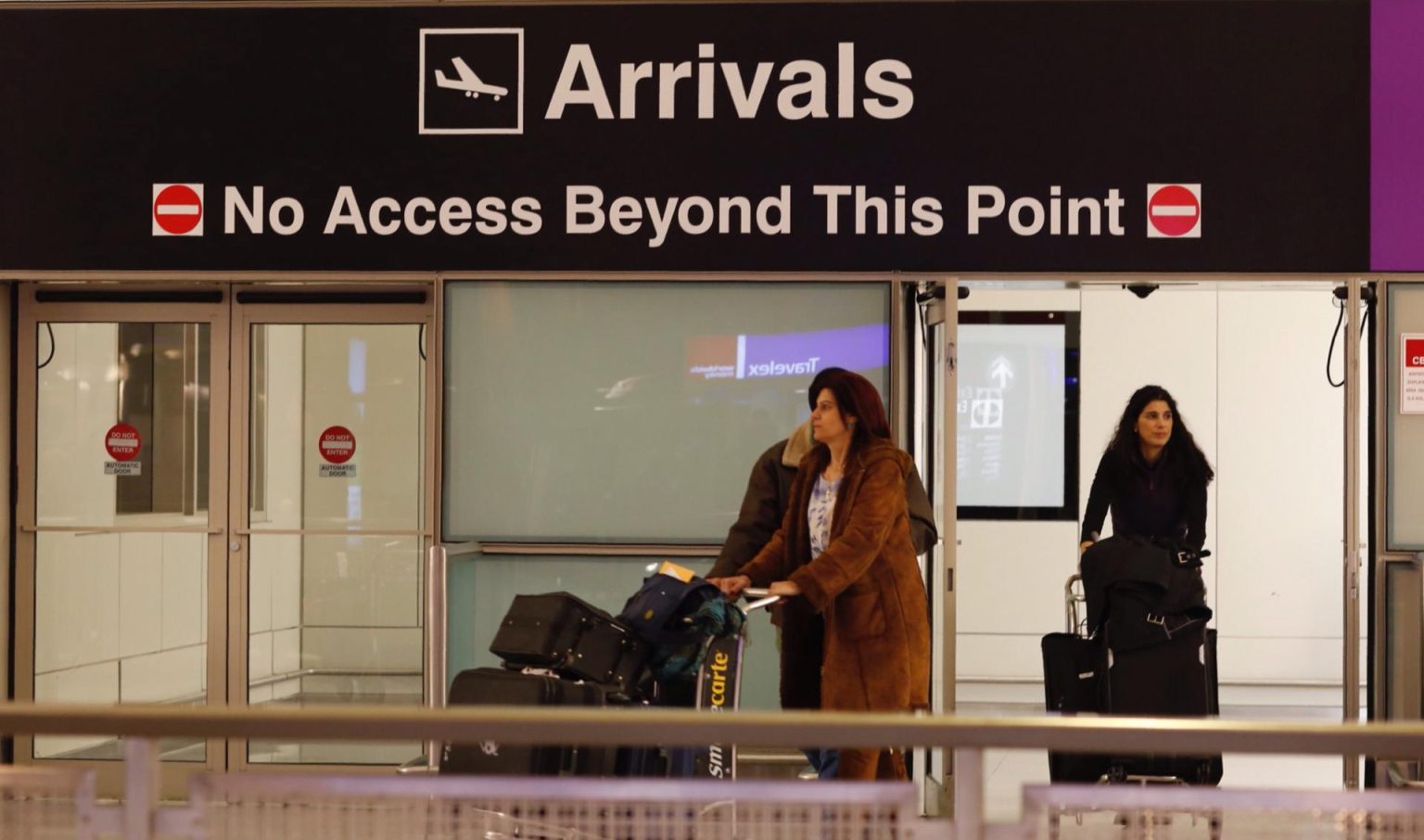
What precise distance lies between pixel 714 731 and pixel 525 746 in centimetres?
192

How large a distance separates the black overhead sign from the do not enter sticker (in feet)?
2.79

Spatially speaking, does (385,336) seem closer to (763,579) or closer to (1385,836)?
(763,579)

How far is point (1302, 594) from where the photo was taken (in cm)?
938

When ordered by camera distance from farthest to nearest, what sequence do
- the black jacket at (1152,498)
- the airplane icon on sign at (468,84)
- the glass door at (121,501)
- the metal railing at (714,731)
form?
the glass door at (121,501)
the airplane icon on sign at (468,84)
the black jacket at (1152,498)
the metal railing at (714,731)

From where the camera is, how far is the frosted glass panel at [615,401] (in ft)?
21.5

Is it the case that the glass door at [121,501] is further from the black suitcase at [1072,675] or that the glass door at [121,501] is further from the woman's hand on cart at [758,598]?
the black suitcase at [1072,675]

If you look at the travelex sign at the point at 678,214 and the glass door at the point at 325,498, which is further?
the glass door at the point at 325,498

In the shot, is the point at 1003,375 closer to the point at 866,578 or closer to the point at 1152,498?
the point at 1152,498

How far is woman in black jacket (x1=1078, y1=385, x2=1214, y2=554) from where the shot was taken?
630 centimetres

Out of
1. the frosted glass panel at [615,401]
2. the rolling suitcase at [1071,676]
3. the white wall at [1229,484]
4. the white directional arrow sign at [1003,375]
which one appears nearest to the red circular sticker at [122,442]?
the frosted glass panel at [615,401]

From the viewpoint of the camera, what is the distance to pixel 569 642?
4383 mm

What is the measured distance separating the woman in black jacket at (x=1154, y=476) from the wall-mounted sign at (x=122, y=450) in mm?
4338

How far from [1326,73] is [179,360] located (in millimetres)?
5304

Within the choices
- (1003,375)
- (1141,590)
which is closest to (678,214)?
(1141,590)
